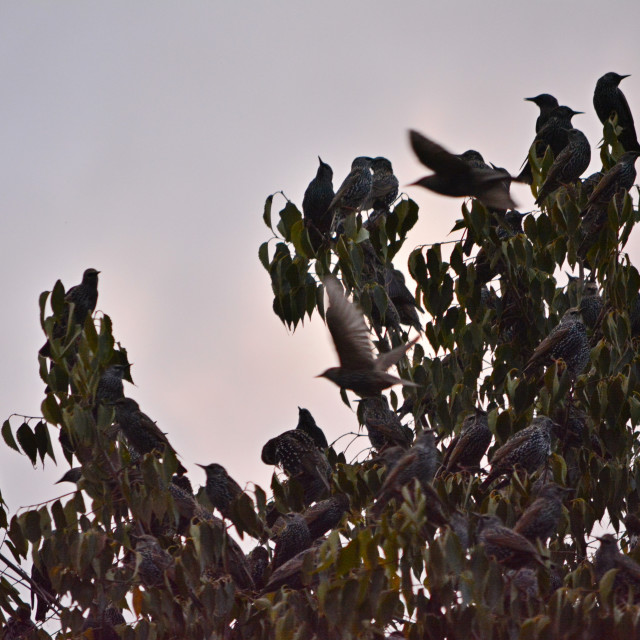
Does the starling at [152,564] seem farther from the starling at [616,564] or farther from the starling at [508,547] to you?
the starling at [616,564]

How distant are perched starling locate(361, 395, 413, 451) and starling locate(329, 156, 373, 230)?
992 mm

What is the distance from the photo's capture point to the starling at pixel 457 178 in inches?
211

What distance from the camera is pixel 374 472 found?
4578 millimetres

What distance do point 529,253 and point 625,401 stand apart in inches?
39.4

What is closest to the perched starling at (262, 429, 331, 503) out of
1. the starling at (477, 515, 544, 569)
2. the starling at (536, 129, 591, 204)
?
the starling at (477, 515, 544, 569)

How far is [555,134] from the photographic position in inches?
249

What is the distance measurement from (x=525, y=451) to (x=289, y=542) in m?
1.08

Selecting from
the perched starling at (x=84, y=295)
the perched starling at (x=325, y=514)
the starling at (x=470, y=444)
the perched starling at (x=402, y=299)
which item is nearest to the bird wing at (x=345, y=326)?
the starling at (x=470, y=444)

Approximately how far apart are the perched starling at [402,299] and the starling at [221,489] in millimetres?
1781

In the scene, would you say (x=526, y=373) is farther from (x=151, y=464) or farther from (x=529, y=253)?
(x=151, y=464)

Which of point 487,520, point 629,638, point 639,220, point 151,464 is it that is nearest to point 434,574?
point 487,520

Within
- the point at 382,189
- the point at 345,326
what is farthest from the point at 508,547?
the point at 382,189

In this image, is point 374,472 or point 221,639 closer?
point 221,639

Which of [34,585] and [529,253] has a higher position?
[529,253]
